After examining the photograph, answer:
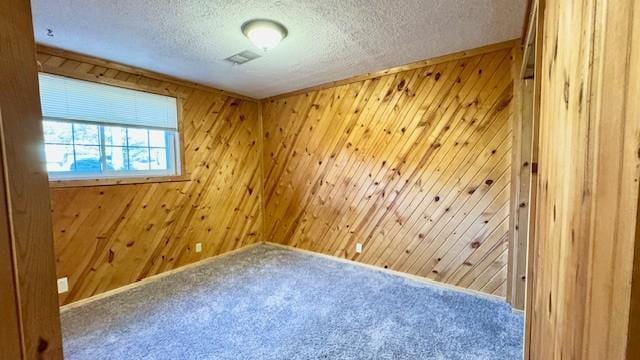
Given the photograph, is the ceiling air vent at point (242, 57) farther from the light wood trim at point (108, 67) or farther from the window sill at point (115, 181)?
the window sill at point (115, 181)

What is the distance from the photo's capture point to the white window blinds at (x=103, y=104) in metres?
2.46

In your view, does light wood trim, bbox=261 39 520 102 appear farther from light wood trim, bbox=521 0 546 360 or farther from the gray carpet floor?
the gray carpet floor

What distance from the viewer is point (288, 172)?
13.6ft

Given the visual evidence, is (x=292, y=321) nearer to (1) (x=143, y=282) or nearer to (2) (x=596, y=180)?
(1) (x=143, y=282)

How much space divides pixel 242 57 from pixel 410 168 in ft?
6.71

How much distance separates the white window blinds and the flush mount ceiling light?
5.37 feet

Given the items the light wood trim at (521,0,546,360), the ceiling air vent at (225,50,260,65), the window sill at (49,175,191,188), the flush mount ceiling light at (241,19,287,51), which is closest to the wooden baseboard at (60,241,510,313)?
the window sill at (49,175,191,188)

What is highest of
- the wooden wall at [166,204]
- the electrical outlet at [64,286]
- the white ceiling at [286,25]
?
the white ceiling at [286,25]

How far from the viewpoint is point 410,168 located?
3.06 metres

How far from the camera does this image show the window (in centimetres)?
251

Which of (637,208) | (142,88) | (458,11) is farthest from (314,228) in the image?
(637,208)

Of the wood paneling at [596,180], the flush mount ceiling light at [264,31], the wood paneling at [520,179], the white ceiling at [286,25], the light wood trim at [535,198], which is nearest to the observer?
the wood paneling at [596,180]

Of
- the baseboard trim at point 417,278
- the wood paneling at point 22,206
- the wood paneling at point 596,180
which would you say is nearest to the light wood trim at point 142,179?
the baseboard trim at point 417,278

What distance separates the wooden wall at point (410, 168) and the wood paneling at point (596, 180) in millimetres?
2040
